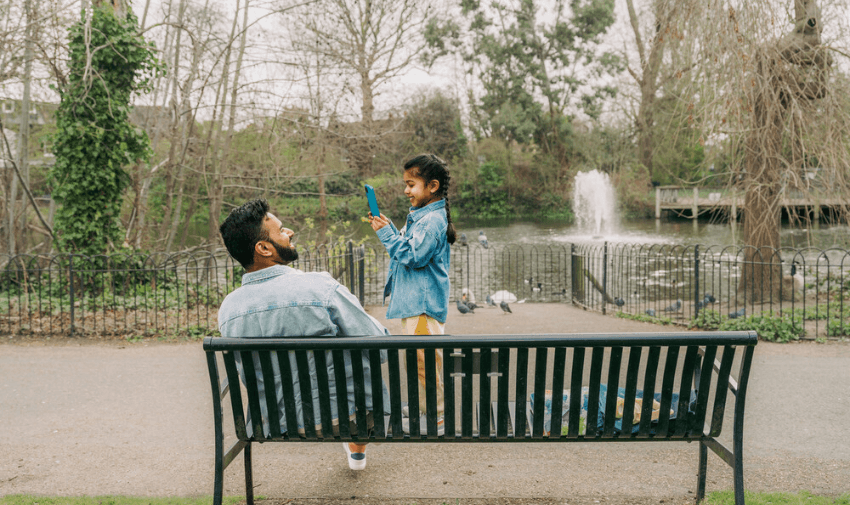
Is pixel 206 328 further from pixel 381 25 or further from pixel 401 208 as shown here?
pixel 401 208

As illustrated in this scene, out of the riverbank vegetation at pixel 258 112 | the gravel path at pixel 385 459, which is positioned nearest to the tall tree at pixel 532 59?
the riverbank vegetation at pixel 258 112

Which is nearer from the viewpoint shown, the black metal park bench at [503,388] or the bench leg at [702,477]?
the black metal park bench at [503,388]

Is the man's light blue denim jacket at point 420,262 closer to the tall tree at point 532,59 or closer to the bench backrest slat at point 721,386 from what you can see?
the bench backrest slat at point 721,386

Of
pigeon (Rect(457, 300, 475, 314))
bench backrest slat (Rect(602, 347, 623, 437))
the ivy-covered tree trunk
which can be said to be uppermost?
the ivy-covered tree trunk

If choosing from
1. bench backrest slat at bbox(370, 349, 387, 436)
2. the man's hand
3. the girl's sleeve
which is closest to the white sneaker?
bench backrest slat at bbox(370, 349, 387, 436)

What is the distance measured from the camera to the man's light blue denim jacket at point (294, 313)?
2609 mm

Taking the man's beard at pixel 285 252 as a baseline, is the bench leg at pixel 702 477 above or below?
below

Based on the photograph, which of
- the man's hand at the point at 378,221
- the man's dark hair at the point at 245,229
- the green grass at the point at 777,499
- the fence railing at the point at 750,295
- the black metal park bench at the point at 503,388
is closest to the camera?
the black metal park bench at the point at 503,388

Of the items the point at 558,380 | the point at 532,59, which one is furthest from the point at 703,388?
the point at 532,59

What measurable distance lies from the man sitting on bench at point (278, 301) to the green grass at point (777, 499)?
66.2 inches

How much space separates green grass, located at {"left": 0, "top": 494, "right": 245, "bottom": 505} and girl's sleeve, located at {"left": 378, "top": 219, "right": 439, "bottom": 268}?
139 cm

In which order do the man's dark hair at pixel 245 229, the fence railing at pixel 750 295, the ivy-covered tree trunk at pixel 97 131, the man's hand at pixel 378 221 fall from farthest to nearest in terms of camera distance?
the ivy-covered tree trunk at pixel 97 131 < the fence railing at pixel 750 295 < the man's hand at pixel 378 221 < the man's dark hair at pixel 245 229

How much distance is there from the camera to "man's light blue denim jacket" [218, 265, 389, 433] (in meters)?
2.61

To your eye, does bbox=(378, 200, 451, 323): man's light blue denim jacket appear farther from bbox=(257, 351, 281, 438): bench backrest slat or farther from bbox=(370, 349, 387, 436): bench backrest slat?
bbox=(257, 351, 281, 438): bench backrest slat
